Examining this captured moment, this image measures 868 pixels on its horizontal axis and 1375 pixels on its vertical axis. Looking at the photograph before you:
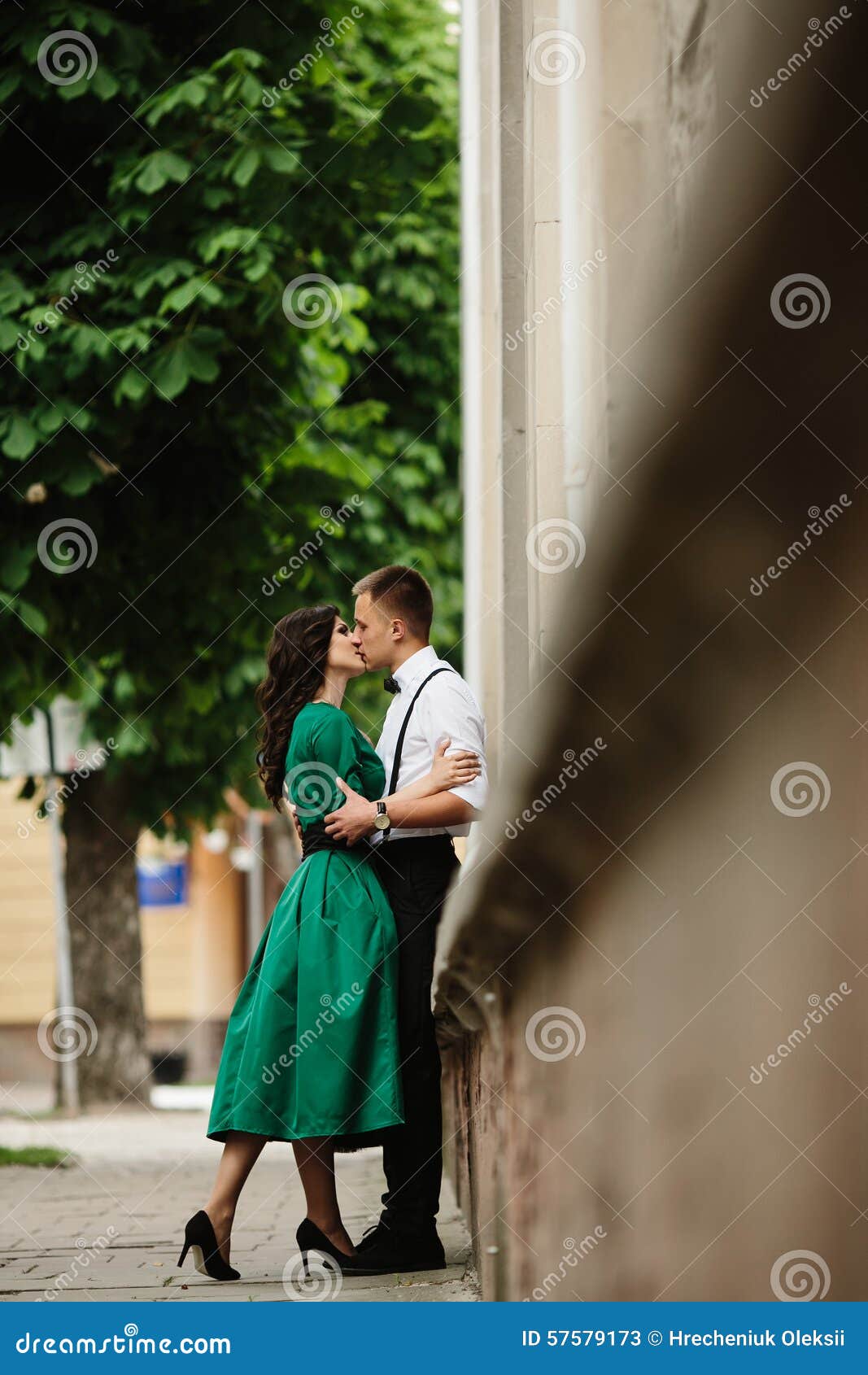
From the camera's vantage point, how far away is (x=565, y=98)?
151 inches

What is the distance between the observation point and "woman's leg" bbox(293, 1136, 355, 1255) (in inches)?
169

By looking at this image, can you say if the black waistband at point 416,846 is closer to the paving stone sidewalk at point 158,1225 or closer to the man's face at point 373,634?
the man's face at point 373,634

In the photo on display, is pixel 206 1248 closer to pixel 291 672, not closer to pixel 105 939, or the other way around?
pixel 291 672

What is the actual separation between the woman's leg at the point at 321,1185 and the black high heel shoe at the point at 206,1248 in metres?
0.26

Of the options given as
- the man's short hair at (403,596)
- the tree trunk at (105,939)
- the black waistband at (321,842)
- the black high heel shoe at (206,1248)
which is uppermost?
the man's short hair at (403,596)

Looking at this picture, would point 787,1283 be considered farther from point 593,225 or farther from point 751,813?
point 593,225

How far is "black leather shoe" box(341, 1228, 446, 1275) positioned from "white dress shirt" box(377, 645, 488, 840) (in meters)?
1.07

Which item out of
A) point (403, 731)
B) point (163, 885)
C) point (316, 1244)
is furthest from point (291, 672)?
point (163, 885)

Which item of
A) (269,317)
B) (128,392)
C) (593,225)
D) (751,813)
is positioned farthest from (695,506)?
(269,317)

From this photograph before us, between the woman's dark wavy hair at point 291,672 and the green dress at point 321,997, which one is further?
the woman's dark wavy hair at point 291,672

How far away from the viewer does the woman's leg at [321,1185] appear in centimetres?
430

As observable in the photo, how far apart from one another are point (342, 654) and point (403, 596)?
0.24 m

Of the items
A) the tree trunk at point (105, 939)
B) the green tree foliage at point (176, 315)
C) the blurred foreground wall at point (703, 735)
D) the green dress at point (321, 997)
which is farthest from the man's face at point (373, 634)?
the tree trunk at point (105, 939)

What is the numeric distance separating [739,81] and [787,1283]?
1228 mm
